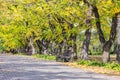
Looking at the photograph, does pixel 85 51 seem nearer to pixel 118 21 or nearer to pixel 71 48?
pixel 71 48

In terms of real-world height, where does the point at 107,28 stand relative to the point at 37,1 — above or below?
below

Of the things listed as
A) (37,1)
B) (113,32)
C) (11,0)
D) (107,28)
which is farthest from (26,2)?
(107,28)

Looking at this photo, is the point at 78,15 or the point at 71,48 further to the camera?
the point at 71,48

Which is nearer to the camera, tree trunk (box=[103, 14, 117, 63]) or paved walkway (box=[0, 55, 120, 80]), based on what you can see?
paved walkway (box=[0, 55, 120, 80])

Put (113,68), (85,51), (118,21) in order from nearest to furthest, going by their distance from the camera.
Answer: (113,68), (118,21), (85,51)

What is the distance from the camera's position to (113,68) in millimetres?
25156

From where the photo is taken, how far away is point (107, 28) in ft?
156

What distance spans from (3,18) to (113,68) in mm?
33091

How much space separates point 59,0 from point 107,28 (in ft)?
58.3

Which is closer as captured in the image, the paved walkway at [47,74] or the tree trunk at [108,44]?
the paved walkway at [47,74]

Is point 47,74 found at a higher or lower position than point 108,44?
lower

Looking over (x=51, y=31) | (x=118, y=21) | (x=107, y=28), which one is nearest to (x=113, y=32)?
(x=118, y=21)

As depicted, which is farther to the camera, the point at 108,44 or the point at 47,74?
the point at 108,44

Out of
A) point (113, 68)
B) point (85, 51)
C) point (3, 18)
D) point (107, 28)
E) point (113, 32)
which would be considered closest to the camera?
point (113, 68)
